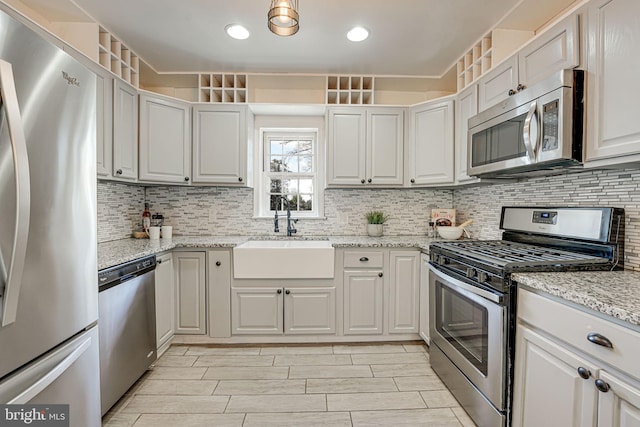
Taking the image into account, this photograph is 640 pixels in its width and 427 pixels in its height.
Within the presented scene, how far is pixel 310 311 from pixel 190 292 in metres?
1.03

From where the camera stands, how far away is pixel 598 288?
45.5 inches

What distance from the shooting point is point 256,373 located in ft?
7.25

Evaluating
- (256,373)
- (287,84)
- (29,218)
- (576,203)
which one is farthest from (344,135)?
(29,218)

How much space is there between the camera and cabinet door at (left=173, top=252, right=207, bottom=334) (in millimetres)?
2588

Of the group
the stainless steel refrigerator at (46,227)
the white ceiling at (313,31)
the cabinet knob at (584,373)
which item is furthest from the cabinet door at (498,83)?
the stainless steel refrigerator at (46,227)

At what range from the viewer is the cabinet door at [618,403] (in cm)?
92

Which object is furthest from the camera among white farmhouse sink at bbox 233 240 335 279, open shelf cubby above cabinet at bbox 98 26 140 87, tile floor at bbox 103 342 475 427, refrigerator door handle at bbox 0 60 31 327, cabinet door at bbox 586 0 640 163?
white farmhouse sink at bbox 233 240 335 279

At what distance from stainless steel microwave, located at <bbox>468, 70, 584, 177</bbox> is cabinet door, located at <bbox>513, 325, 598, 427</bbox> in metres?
0.86

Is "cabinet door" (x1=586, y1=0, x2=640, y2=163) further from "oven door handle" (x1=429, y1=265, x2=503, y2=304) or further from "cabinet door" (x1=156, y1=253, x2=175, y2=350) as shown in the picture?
"cabinet door" (x1=156, y1=253, x2=175, y2=350)

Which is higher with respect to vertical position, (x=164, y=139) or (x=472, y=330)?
(x=164, y=139)

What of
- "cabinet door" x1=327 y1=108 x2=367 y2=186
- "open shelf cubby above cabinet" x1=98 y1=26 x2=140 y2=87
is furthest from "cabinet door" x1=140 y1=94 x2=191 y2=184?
"cabinet door" x1=327 y1=108 x2=367 y2=186

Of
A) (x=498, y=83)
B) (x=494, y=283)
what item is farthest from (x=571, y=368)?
(x=498, y=83)

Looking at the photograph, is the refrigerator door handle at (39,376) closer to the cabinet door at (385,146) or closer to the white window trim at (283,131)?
the white window trim at (283,131)

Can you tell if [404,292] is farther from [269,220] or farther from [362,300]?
[269,220]
